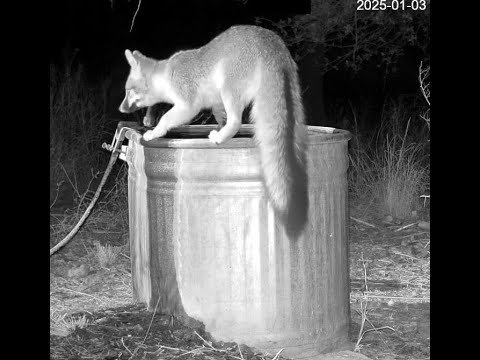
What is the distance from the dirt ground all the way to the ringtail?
3.07ft

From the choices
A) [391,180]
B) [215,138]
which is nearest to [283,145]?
[215,138]

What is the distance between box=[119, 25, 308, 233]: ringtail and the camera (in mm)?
4535

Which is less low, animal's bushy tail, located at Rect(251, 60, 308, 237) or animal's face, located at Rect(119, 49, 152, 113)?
animal's face, located at Rect(119, 49, 152, 113)

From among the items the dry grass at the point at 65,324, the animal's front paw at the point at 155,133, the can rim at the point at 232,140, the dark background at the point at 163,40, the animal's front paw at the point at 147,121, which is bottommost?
the dry grass at the point at 65,324

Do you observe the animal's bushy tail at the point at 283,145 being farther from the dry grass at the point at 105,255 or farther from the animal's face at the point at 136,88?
the dry grass at the point at 105,255

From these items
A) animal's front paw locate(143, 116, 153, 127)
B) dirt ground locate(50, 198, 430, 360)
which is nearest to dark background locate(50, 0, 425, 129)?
dirt ground locate(50, 198, 430, 360)

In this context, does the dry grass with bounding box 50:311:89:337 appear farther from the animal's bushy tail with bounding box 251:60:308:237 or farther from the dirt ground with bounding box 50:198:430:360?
the animal's bushy tail with bounding box 251:60:308:237

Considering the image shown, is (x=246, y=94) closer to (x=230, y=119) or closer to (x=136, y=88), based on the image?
(x=230, y=119)

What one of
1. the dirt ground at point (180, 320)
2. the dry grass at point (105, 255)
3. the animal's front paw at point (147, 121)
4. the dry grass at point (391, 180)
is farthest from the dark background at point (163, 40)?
the animal's front paw at point (147, 121)

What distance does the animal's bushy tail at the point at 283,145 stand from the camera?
14.7 feet

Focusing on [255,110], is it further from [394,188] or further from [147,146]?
[394,188]

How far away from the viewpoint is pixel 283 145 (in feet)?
15.1

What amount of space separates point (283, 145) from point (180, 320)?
1076 millimetres

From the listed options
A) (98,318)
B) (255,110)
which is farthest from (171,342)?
(255,110)
